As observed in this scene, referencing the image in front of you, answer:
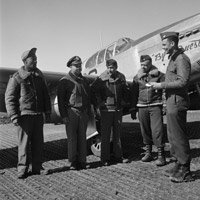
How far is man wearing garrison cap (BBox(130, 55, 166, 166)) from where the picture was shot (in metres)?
4.57

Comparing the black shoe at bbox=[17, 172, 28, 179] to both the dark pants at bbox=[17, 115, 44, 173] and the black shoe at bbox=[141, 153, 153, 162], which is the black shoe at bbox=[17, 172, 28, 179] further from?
the black shoe at bbox=[141, 153, 153, 162]

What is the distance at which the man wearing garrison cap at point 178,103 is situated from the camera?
11.5 feet

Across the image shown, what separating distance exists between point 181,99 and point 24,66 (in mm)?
2431

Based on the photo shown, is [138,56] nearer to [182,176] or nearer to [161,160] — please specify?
[161,160]

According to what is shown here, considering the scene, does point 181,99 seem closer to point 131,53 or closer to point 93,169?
point 93,169

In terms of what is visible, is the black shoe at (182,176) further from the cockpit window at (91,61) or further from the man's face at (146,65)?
the cockpit window at (91,61)

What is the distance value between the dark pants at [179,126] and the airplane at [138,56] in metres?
1.98

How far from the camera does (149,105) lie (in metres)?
4.64

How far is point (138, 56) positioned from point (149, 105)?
2204mm

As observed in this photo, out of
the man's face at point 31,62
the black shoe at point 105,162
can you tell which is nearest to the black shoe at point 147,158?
the black shoe at point 105,162

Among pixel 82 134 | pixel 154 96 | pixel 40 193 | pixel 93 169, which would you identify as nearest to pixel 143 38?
pixel 154 96

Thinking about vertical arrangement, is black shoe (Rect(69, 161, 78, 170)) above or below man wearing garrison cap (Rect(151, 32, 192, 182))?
below

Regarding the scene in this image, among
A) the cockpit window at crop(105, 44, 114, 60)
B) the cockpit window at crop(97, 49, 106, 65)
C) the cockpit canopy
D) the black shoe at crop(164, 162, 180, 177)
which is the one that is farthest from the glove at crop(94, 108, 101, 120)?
the cockpit window at crop(97, 49, 106, 65)

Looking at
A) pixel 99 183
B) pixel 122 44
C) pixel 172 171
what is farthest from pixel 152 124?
pixel 122 44
